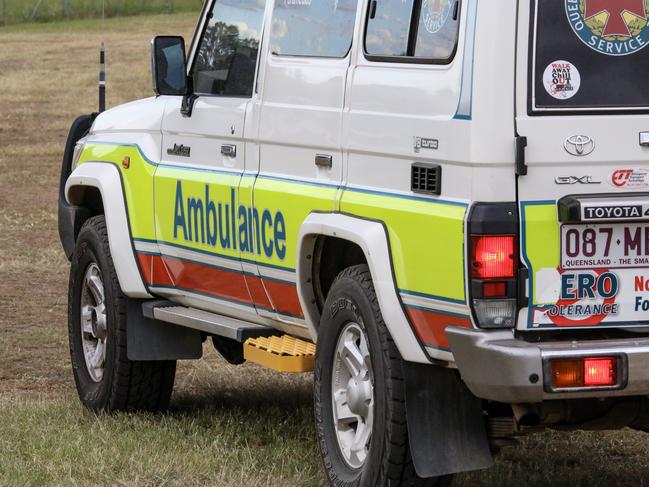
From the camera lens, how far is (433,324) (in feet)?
17.2

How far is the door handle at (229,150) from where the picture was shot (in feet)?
21.7

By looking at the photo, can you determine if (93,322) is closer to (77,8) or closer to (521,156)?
(521,156)

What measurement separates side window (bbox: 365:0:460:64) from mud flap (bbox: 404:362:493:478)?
3.50 ft

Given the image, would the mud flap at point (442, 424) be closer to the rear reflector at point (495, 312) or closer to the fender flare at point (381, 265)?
the fender flare at point (381, 265)

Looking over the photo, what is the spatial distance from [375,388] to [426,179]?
0.80 metres

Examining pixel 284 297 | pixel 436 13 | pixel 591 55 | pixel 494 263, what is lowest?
pixel 284 297

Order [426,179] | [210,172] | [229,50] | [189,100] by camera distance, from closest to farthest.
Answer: [426,179]
[210,172]
[229,50]
[189,100]

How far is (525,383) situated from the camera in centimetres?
489

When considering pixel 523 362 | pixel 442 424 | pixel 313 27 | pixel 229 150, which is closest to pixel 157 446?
pixel 229 150

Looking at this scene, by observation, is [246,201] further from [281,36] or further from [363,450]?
[363,450]

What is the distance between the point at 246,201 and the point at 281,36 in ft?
2.22

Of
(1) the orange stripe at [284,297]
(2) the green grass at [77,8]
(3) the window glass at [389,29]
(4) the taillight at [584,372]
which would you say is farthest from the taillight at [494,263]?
(2) the green grass at [77,8]

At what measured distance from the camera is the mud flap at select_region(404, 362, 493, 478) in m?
5.38

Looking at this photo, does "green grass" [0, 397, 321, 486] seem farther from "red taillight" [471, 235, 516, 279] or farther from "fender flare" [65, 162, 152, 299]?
"red taillight" [471, 235, 516, 279]
